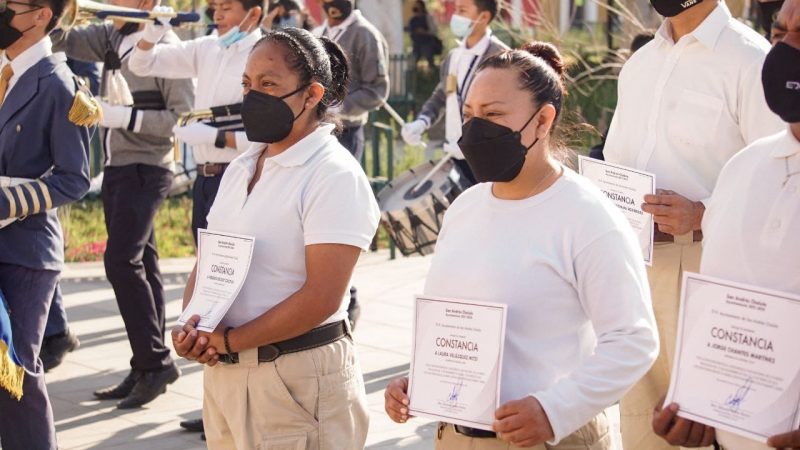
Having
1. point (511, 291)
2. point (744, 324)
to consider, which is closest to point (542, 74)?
point (511, 291)

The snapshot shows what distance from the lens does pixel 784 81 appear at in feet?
9.88

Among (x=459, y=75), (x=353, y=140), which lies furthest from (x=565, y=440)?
(x=353, y=140)

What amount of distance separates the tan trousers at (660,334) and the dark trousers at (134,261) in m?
3.26

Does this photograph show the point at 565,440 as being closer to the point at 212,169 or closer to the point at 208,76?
the point at 212,169

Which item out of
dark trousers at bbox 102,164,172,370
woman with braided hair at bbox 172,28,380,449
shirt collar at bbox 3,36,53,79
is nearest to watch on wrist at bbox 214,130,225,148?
dark trousers at bbox 102,164,172,370

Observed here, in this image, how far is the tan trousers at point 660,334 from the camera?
4.47 meters

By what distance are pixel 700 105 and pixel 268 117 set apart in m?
1.45

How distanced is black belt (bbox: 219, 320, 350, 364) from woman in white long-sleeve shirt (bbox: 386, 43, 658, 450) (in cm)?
72

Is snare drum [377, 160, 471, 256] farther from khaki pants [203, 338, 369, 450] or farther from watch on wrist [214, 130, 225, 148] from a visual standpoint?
khaki pants [203, 338, 369, 450]

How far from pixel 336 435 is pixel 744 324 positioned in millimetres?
1639

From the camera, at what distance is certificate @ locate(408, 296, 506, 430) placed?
10.3 feet

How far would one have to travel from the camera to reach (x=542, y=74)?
343 centimetres

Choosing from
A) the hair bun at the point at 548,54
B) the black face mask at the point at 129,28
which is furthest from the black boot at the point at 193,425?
the hair bun at the point at 548,54
